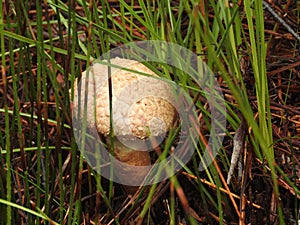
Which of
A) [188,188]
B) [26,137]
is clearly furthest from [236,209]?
[26,137]

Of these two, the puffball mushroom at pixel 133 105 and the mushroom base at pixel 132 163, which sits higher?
the puffball mushroom at pixel 133 105

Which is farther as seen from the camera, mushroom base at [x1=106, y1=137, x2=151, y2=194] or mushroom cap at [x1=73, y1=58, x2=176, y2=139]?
mushroom base at [x1=106, y1=137, x2=151, y2=194]

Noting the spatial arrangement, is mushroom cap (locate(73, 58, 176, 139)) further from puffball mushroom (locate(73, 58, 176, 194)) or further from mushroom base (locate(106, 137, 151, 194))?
mushroom base (locate(106, 137, 151, 194))

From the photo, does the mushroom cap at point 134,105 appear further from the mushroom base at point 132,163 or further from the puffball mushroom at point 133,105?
the mushroom base at point 132,163

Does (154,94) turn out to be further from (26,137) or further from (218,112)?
(26,137)

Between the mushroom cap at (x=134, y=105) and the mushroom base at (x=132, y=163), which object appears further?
the mushroom base at (x=132, y=163)

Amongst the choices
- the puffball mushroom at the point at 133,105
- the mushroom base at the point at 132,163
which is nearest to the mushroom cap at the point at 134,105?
the puffball mushroom at the point at 133,105

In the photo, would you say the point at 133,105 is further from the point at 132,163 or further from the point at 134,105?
the point at 132,163

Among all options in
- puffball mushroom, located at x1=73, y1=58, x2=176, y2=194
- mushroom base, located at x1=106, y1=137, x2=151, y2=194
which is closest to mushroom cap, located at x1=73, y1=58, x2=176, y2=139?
puffball mushroom, located at x1=73, y1=58, x2=176, y2=194

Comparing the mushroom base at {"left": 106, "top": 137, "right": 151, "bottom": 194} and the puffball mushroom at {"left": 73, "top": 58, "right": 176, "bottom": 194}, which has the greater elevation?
the puffball mushroom at {"left": 73, "top": 58, "right": 176, "bottom": 194}
